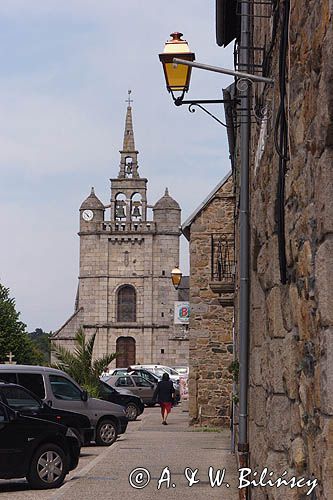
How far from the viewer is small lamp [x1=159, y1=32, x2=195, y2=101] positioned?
27.8ft

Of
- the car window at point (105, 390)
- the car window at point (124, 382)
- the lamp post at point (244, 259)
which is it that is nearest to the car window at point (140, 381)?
the car window at point (124, 382)

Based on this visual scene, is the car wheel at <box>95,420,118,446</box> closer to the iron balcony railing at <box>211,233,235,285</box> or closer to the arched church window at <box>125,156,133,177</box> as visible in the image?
the iron balcony railing at <box>211,233,235,285</box>

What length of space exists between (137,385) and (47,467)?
2694 centimetres

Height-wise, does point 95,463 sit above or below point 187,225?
below

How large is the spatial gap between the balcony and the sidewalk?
127 inches

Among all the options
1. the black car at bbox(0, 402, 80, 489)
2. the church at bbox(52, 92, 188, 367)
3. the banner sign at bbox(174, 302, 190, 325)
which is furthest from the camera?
the church at bbox(52, 92, 188, 367)

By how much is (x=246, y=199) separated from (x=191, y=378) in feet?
54.1

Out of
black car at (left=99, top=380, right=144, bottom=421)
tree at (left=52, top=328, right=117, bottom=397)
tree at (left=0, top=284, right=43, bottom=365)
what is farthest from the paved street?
tree at (left=0, top=284, right=43, bottom=365)

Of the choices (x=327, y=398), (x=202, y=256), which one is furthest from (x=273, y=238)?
(x=202, y=256)

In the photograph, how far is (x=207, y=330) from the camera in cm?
2516

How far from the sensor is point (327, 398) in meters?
3.99

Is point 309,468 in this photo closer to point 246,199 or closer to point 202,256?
point 246,199

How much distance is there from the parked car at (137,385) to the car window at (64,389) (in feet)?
63.0

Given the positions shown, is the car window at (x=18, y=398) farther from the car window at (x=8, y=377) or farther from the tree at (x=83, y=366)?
the tree at (x=83, y=366)
